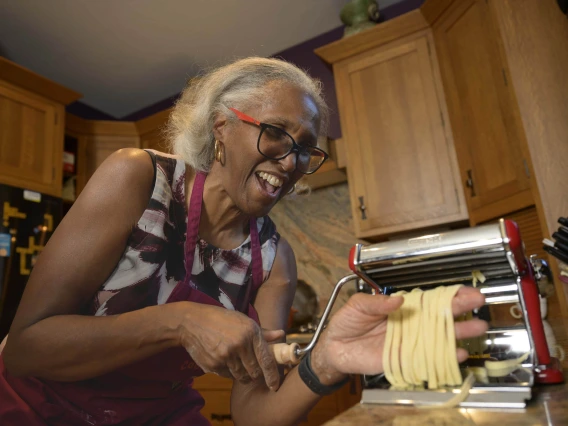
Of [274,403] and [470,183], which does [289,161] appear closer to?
[274,403]

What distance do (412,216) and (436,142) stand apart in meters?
0.28

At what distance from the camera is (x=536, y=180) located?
3.87 feet

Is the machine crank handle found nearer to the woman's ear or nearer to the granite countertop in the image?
the granite countertop

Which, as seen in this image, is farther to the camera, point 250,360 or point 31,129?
point 31,129

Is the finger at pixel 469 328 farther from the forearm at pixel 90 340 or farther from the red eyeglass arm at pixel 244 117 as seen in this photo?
the red eyeglass arm at pixel 244 117

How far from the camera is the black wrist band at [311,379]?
19.3 inches

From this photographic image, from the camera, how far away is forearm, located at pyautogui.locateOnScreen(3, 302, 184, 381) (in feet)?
1.88

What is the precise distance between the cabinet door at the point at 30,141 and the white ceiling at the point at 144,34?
32 cm

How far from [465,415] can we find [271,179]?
50 cm

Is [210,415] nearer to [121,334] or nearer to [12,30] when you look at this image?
[121,334]

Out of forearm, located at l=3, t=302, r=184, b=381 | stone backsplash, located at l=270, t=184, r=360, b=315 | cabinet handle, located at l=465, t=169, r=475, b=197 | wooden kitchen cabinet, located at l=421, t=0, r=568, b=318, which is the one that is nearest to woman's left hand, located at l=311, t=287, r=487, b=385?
forearm, located at l=3, t=302, r=184, b=381

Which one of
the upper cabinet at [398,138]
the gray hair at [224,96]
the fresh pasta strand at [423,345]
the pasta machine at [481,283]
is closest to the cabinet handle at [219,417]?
the upper cabinet at [398,138]

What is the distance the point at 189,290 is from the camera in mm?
705

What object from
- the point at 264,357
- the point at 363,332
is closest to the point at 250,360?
the point at 264,357
